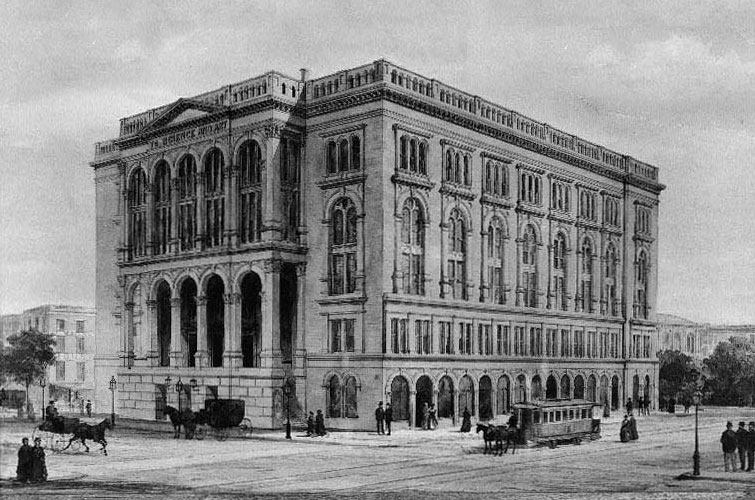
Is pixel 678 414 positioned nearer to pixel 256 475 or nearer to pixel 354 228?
pixel 354 228

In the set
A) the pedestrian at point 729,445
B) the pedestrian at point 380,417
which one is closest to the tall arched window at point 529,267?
the pedestrian at point 380,417

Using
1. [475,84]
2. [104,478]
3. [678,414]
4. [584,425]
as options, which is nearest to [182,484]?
[104,478]

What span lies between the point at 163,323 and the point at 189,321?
2193 millimetres

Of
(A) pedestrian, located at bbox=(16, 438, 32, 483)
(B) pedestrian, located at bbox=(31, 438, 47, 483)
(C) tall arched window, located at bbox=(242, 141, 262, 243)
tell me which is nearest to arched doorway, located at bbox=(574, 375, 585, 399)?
(C) tall arched window, located at bbox=(242, 141, 262, 243)

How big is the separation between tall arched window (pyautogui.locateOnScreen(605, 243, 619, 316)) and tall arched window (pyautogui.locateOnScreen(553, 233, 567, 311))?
3426mm

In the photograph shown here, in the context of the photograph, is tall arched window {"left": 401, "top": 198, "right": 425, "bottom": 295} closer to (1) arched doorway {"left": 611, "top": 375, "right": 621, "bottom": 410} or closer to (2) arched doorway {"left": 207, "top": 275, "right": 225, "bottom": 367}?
(2) arched doorway {"left": 207, "top": 275, "right": 225, "bottom": 367}

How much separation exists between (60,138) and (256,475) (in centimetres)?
1222

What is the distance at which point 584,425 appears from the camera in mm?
40812

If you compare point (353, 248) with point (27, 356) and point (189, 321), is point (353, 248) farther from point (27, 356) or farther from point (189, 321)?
point (27, 356)

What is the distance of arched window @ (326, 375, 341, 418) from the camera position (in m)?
48.6

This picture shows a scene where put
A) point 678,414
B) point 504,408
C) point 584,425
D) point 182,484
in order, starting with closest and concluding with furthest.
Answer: point 182,484, point 584,425, point 504,408, point 678,414

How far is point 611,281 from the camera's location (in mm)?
60750

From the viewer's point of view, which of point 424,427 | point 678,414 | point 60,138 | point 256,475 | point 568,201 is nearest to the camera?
point 256,475

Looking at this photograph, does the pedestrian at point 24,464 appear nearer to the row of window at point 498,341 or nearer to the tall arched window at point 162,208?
the row of window at point 498,341
